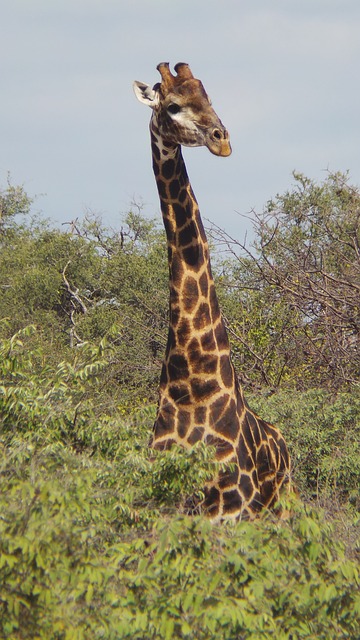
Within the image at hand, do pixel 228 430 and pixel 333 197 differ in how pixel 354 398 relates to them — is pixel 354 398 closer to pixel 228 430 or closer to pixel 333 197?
pixel 228 430

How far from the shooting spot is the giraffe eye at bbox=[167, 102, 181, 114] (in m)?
7.05

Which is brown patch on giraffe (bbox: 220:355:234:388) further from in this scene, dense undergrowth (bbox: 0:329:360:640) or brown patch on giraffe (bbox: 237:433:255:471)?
dense undergrowth (bbox: 0:329:360:640)

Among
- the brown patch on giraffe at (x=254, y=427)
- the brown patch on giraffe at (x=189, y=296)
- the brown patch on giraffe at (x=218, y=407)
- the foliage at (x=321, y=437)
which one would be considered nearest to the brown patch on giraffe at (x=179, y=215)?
the brown patch on giraffe at (x=189, y=296)

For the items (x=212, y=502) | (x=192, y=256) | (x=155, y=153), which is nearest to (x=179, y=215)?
(x=192, y=256)

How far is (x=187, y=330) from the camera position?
7.17m

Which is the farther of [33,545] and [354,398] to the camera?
[354,398]

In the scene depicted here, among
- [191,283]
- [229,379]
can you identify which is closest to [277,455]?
[229,379]

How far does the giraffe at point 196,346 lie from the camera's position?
22.4 feet

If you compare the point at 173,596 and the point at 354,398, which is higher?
the point at 354,398

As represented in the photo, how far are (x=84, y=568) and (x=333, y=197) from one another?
19.8 meters

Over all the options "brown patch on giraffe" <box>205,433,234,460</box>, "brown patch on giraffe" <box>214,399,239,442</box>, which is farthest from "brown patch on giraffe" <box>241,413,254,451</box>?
"brown patch on giraffe" <box>205,433,234,460</box>

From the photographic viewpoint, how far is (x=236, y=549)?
174 inches

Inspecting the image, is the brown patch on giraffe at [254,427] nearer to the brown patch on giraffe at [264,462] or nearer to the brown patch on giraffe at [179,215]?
the brown patch on giraffe at [264,462]

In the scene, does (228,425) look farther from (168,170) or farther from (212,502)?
(168,170)
